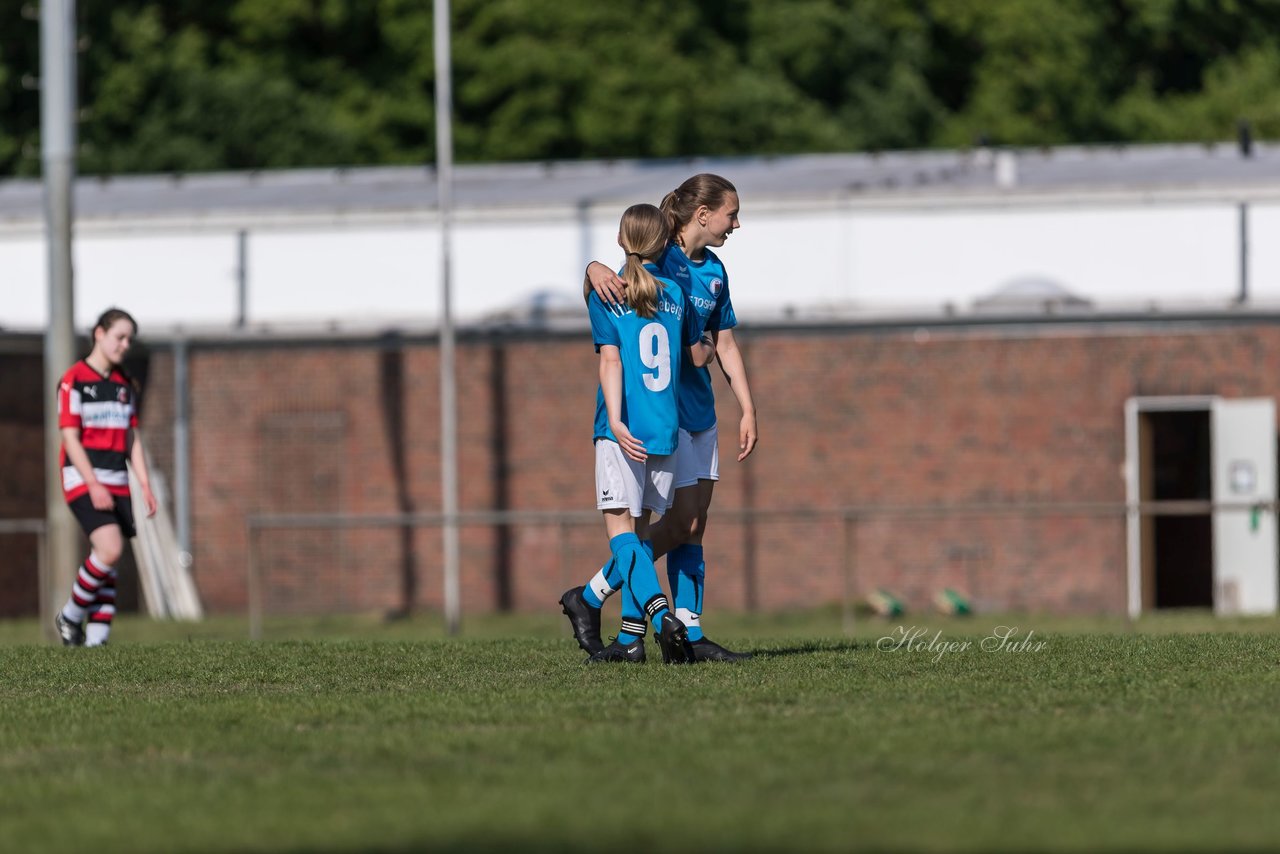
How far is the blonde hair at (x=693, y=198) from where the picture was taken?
940 centimetres

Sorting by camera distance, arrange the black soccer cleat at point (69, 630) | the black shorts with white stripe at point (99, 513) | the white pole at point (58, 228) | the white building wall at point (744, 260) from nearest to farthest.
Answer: the black shorts with white stripe at point (99, 513)
the black soccer cleat at point (69, 630)
the white pole at point (58, 228)
the white building wall at point (744, 260)

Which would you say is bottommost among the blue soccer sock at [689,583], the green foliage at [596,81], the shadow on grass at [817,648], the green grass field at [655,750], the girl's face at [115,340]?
the shadow on grass at [817,648]

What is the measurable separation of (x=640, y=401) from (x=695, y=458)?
46 centimetres

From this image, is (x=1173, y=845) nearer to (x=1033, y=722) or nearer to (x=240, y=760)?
(x=1033, y=722)

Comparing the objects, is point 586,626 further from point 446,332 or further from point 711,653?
point 446,332

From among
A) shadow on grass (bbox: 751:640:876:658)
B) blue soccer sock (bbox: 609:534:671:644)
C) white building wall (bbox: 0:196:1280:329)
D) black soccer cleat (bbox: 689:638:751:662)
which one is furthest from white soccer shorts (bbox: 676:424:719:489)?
white building wall (bbox: 0:196:1280:329)

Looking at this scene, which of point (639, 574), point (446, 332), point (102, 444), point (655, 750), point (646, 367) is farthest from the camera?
point (446, 332)

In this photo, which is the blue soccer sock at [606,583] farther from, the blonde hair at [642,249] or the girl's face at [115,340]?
the girl's face at [115,340]

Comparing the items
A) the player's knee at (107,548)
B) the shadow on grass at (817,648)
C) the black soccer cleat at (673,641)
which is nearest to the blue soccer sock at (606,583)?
the black soccer cleat at (673,641)

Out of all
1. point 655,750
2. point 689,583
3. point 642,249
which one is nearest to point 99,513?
point 689,583

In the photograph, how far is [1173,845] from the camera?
5.10 meters

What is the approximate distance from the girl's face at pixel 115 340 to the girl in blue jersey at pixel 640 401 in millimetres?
4095

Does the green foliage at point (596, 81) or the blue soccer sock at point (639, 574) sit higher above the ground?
the green foliage at point (596, 81)

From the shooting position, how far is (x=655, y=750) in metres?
6.73
